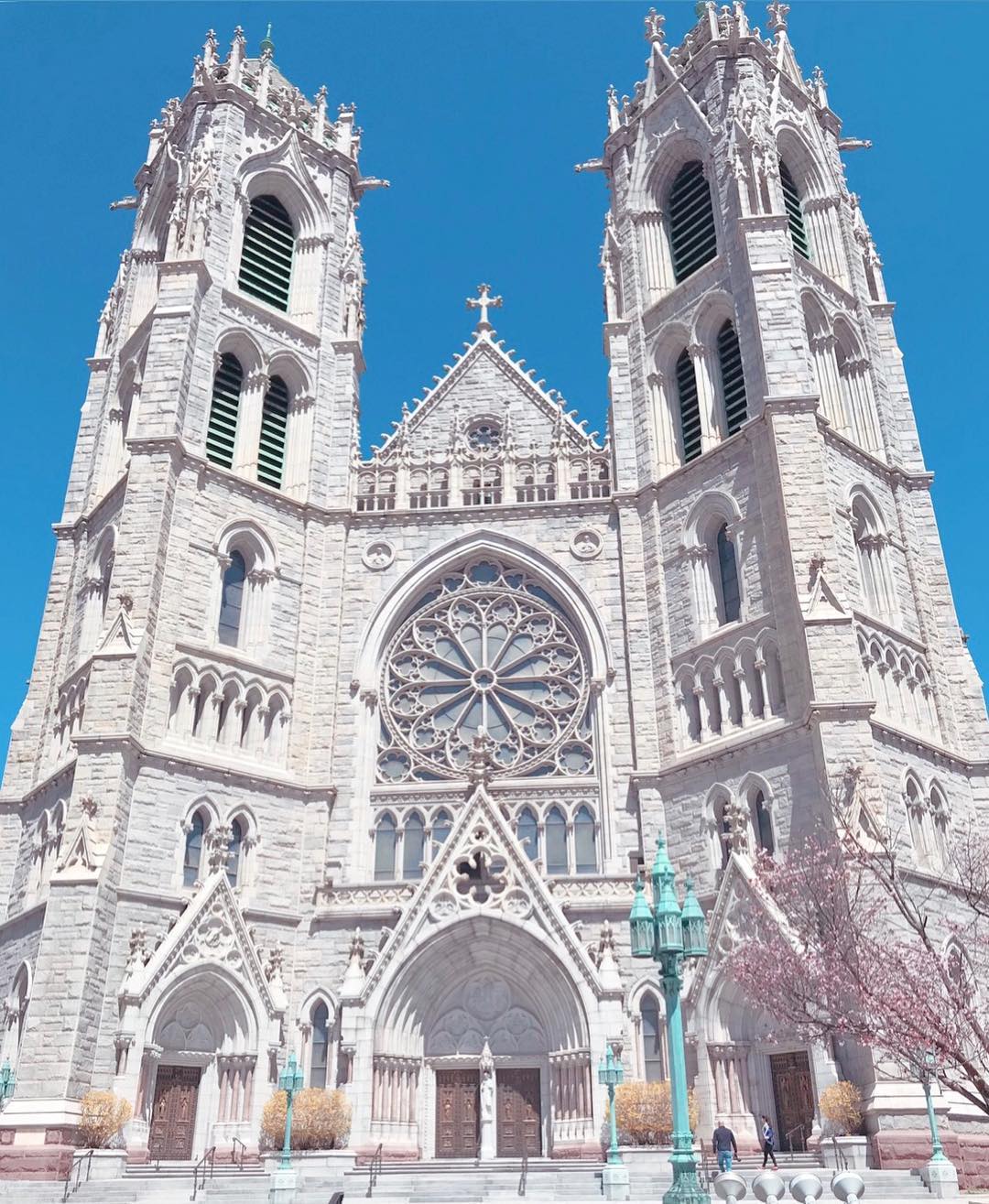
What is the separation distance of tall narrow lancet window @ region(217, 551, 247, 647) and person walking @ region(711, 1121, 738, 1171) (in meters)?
15.0

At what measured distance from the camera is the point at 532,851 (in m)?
25.0

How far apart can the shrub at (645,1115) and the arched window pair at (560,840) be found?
5.48 meters

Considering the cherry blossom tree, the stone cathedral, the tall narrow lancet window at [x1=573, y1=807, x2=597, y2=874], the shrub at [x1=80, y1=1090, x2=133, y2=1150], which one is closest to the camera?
the cherry blossom tree

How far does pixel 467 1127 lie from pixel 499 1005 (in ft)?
7.76

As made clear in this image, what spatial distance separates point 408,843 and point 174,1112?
718 cm

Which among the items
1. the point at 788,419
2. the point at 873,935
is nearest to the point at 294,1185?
the point at 873,935

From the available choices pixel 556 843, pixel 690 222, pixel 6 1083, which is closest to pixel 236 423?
pixel 556 843

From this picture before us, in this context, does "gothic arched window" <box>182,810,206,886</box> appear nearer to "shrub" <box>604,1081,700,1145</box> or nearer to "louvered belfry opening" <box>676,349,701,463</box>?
"shrub" <box>604,1081,700,1145</box>

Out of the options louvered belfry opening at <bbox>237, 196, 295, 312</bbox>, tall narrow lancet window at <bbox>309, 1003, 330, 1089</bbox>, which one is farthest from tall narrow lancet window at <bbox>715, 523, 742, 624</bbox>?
louvered belfry opening at <bbox>237, 196, 295, 312</bbox>

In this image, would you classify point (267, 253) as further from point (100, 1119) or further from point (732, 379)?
point (100, 1119)

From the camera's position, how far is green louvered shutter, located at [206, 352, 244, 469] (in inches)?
1135

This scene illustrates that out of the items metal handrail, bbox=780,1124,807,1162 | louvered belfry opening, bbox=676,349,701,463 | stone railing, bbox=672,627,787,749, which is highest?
louvered belfry opening, bbox=676,349,701,463

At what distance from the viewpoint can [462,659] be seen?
2781 centimetres

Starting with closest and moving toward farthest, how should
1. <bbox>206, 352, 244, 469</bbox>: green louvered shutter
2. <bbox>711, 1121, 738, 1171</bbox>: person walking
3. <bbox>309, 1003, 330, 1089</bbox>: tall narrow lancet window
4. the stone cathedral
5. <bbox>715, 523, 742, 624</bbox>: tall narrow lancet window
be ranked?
1. <bbox>711, 1121, 738, 1171</bbox>: person walking
2. the stone cathedral
3. <bbox>309, 1003, 330, 1089</bbox>: tall narrow lancet window
4. <bbox>715, 523, 742, 624</bbox>: tall narrow lancet window
5. <bbox>206, 352, 244, 469</bbox>: green louvered shutter
